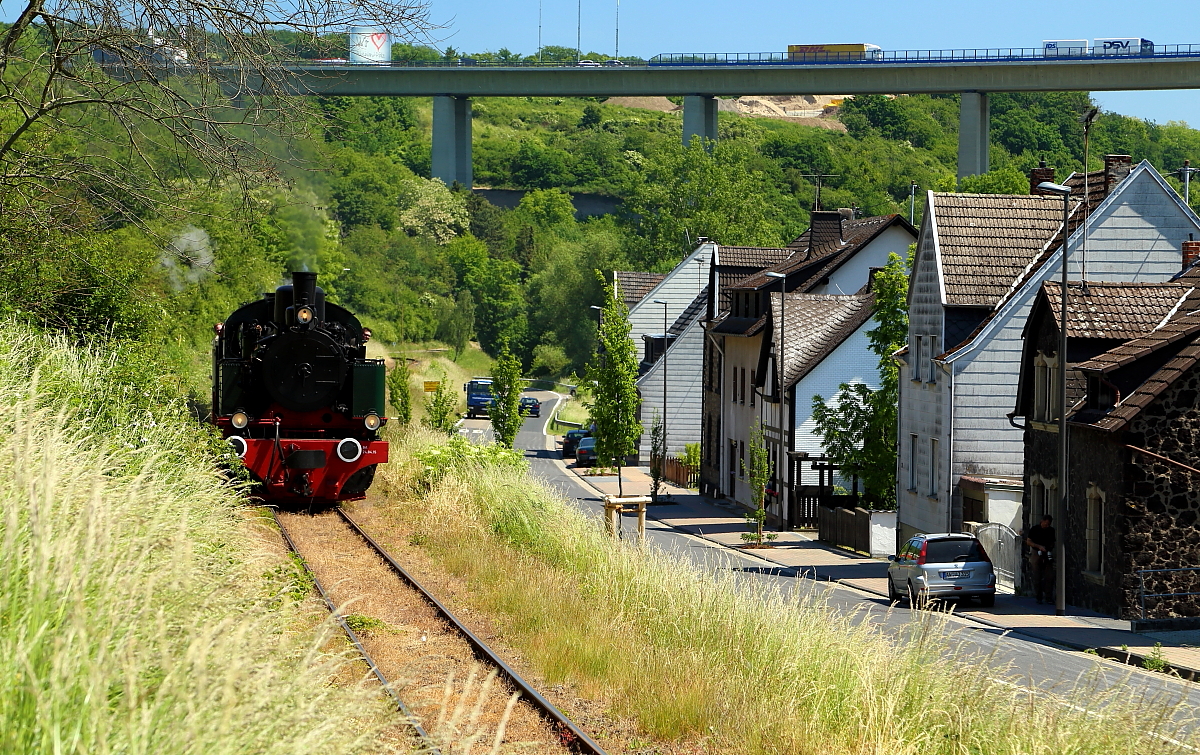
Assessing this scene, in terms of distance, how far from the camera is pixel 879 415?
3634 cm

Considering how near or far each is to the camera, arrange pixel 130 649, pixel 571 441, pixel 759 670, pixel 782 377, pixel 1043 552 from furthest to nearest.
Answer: pixel 571 441, pixel 782 377, pixel 1043 552, pixel 759 670, pixel 130 649

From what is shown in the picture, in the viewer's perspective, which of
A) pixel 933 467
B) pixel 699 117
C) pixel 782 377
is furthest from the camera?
pixel 699 117

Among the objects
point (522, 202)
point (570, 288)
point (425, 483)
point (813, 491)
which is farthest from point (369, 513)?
point (522, 202)

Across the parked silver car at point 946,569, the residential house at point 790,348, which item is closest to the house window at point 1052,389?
the parked silver car at point 946,569

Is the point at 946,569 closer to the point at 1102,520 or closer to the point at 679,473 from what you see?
the point at 1102,520

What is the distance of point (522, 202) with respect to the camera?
141250mm

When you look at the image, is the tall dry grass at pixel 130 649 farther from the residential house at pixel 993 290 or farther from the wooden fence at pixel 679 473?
the wooden fence at pixel 679 473

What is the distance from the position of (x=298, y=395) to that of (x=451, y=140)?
323 feet

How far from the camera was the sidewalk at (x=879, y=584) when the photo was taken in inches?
784

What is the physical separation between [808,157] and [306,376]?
120367mm

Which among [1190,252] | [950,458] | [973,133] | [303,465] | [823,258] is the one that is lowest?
[950,458]

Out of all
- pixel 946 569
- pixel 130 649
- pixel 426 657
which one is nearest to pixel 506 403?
pixel 946 569

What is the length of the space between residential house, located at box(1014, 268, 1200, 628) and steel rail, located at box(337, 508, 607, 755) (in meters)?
12.6

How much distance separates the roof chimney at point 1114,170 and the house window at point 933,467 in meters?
7.26
